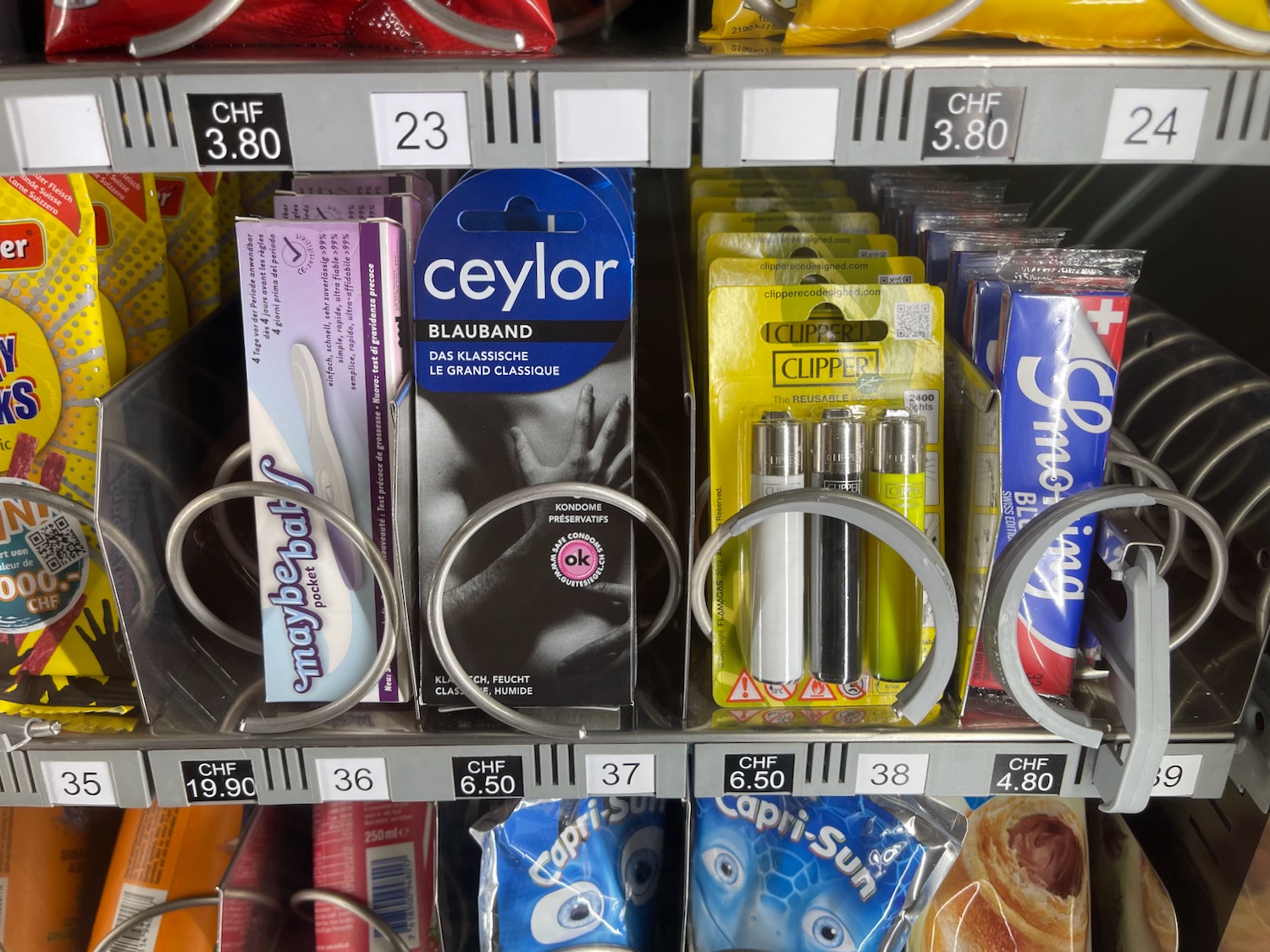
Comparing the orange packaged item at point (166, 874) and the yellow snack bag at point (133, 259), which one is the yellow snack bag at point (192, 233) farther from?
the orange packaged item at point (166, 874)

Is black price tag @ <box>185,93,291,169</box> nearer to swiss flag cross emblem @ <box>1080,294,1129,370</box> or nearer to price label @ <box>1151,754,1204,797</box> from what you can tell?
swiss flag cross emblem @ <box>1080,294,1129,370</box>

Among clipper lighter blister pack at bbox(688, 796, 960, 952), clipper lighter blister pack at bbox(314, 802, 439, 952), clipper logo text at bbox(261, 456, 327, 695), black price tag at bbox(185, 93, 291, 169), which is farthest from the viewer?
clipper lighter blister pack at bbox(314, 802, 439, 952)

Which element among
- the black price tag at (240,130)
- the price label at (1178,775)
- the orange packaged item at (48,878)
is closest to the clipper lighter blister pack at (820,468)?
the price label at (1178,775)

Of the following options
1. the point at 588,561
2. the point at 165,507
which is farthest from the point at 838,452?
the point at 165,507

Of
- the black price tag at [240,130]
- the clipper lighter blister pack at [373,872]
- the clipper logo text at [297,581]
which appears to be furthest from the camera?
the clipper lighter blister pack at [373,872]

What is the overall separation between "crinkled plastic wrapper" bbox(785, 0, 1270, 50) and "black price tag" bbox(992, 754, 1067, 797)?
1.69 ft

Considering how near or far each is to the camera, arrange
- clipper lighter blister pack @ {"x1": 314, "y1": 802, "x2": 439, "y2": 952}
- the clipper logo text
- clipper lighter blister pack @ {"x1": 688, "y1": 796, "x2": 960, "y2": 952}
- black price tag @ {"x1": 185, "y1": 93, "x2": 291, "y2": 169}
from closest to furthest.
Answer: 1. black price tag @ {"x1": 185, "y1": 93, "x2": 291, "y2": 169}
2. the clipper logo text
3. clipper lighter blister pack @ {"x1": 688, "y1": 796, "x2": 960, "y2": 952}
4. clipper lighter blister pack @ {"x1": 314, "y1": 802, "x2": 439, "y2": 952}

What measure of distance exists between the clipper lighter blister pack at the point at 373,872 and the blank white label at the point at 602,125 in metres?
0.67

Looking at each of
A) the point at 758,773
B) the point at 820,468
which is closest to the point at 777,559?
the point at 820,468

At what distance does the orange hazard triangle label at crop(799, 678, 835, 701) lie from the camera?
28.5 inches

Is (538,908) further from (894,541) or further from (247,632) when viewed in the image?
(894,541)

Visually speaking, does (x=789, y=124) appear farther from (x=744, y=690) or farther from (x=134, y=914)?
(x=134, y=914)

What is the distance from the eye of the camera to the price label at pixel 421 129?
1.89ft

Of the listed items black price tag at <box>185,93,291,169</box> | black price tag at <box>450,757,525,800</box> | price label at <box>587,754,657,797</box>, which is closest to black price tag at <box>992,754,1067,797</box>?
price label at <box>587,754,657,797</box>
